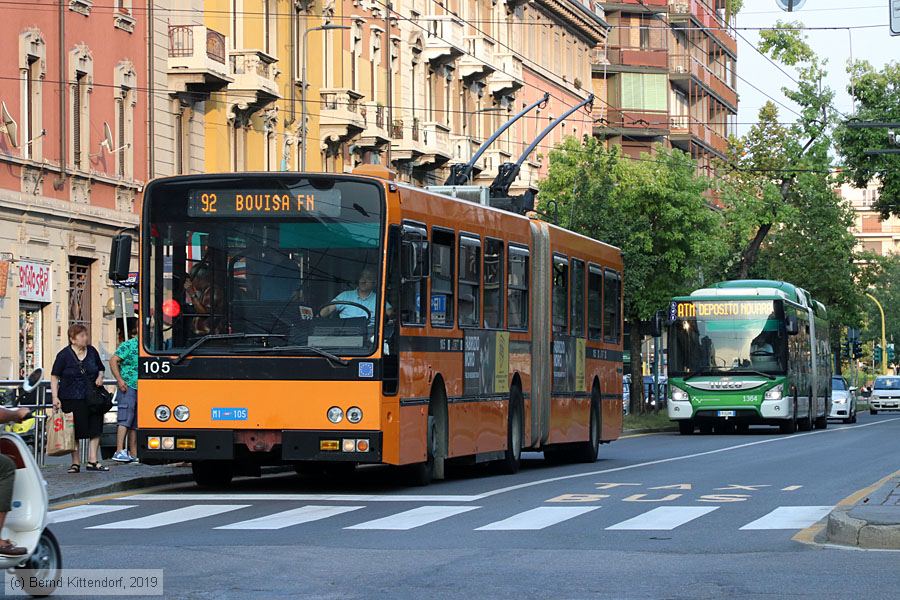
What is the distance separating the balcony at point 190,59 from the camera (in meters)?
38.8

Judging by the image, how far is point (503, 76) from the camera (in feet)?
204

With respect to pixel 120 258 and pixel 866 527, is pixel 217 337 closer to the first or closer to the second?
pixel 120 258

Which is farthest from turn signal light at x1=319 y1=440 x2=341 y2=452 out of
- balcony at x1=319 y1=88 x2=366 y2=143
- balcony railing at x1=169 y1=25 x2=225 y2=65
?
balcony at x1=319 y1=88 x2=366 y2=143

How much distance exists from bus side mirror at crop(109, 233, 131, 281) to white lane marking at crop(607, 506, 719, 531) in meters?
5.44

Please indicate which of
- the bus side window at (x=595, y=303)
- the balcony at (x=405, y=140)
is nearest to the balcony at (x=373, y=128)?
the balcony at (x=405, y=140)

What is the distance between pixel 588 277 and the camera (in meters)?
26.8

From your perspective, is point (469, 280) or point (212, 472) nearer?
point (212, 472)

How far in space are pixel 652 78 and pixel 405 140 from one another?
37312 millimetres

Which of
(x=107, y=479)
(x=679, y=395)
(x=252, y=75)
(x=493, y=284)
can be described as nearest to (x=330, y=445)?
(x=107, y=479)

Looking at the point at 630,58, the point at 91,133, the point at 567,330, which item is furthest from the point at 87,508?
the point at 630,58

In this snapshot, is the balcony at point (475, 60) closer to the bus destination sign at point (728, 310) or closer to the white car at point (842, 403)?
the white car at point (842, 403)

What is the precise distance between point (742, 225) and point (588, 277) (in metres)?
33.7

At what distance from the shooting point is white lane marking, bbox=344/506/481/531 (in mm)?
15367

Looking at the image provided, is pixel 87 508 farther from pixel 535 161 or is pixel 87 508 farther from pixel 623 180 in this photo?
pixel 535 161
